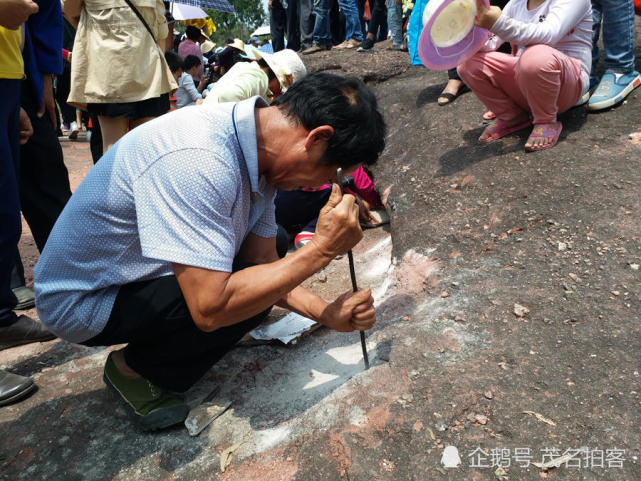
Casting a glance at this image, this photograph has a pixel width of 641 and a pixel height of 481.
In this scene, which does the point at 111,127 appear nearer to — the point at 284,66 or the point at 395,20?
the point at 284,66

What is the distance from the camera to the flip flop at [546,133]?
2912 mm

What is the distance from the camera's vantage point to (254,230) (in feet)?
6.39

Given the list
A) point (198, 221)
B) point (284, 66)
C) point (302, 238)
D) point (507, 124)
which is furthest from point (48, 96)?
point (507, 124)

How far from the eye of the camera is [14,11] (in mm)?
1952

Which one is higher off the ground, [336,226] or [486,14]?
[486,14]

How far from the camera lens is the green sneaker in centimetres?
183

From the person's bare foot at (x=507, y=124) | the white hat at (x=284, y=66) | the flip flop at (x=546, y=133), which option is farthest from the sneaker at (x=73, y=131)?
the flip flop at (x=546, y=133)

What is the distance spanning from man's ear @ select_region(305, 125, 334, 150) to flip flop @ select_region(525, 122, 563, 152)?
196cm

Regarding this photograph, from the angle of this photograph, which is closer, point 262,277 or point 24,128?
point 262,277

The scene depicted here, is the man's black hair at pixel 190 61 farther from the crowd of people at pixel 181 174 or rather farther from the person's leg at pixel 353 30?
the crowd of people at pixel 181 174

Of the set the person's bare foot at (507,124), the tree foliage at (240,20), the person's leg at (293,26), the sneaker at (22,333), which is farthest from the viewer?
the tree foliage at (240,20)

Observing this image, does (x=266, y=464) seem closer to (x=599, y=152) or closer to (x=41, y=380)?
(x=41, y=380)

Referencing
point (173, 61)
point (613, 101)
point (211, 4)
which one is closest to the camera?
point (613, 101)

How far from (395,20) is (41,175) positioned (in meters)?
5.05
